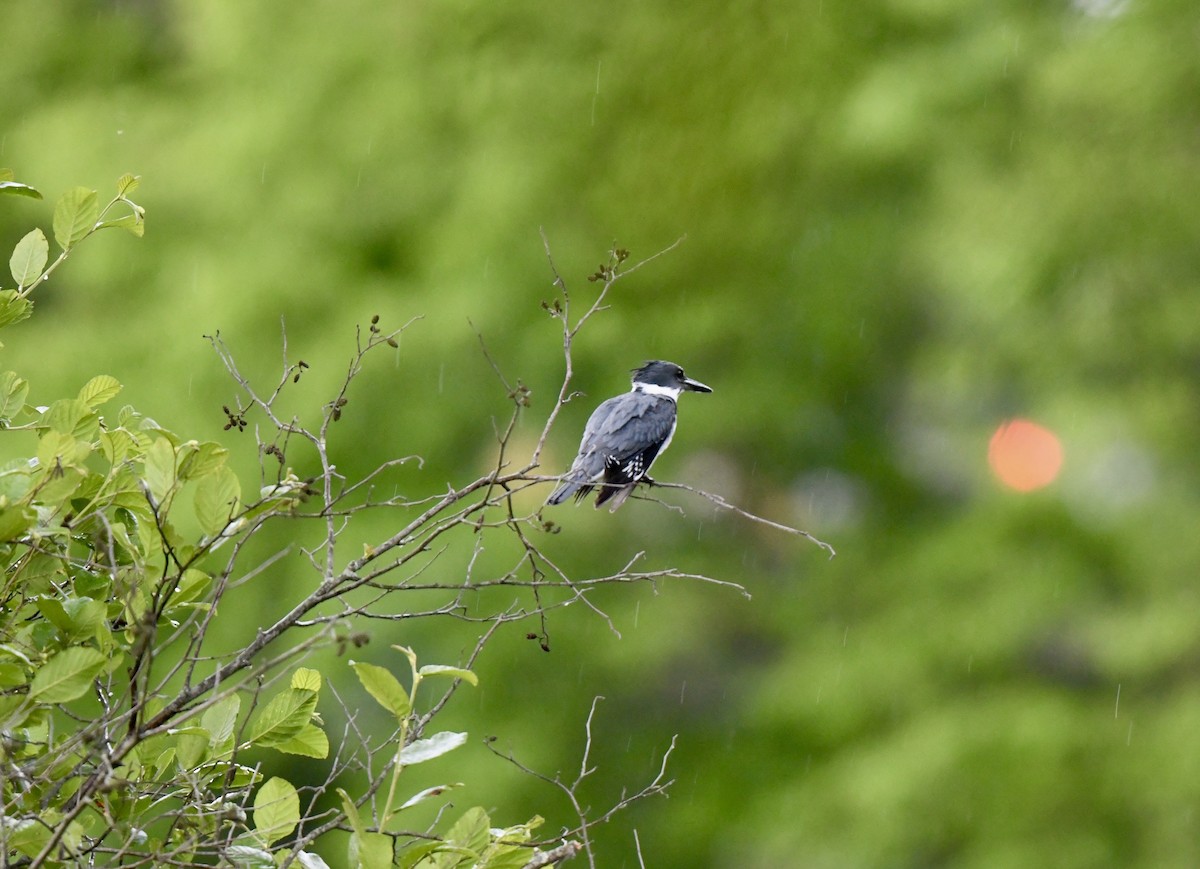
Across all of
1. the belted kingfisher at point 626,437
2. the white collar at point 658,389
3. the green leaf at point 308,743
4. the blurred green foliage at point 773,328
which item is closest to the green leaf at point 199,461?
the green leaf at point 308,743

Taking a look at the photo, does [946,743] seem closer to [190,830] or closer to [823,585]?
[823,585]

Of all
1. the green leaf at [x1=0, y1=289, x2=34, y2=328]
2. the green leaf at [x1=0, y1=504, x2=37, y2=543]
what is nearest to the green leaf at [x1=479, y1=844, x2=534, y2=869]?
the green leaf at [x1=0, y1=504, x2=37, y2=543]

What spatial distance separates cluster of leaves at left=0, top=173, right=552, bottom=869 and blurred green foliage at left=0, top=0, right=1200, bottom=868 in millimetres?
3452

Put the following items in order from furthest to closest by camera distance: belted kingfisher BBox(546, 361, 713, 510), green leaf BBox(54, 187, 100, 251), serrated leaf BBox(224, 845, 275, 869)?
belted kingfisher BBox(546, 361, 713, 510) → green leaf BBox(54, 187, 100, 251) → serrated leaf BBox(224, 845, 275, 869)

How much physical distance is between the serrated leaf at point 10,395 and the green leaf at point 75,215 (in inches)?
7.0

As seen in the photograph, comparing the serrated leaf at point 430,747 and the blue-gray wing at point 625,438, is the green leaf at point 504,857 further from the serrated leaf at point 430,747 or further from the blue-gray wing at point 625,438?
the blue-gray wing at point 625,438

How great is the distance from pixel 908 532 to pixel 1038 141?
1878mm

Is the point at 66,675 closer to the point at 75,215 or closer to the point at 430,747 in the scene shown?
the point at 430,747

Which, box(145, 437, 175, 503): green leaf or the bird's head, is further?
the bird's head

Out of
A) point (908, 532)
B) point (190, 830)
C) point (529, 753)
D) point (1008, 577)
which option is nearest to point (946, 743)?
point (1008, 577)

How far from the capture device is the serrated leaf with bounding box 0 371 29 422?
148cm

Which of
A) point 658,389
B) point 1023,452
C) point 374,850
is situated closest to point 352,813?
point 374,850

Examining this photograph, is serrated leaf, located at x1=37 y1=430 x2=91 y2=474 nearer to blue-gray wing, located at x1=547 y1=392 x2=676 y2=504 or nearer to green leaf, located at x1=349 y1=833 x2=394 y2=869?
green leaf, located at x1=349 y1=833 x2=394 y2=869

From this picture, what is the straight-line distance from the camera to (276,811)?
4.34 ft
